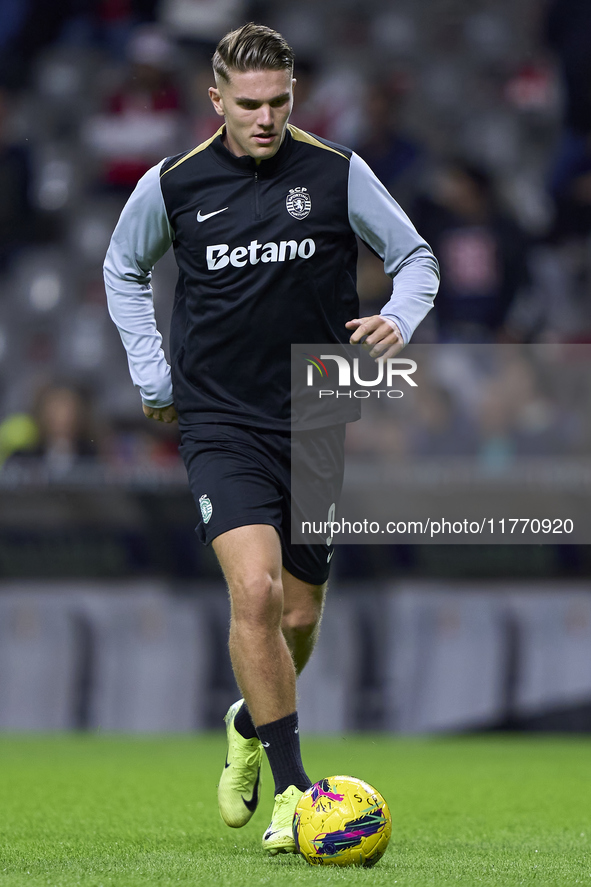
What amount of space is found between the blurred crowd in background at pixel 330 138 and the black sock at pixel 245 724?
3843 millimetres

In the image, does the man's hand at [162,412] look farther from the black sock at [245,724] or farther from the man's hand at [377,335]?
the black sock at [245,724]

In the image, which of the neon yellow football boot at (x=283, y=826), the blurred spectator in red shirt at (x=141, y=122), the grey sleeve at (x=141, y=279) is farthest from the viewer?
the blurred spectator in red shirt at (x=141, y=122)

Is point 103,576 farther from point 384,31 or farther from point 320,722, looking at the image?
point 384,31

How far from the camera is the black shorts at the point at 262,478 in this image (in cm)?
371

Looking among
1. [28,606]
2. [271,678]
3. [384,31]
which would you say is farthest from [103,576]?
[384,31]

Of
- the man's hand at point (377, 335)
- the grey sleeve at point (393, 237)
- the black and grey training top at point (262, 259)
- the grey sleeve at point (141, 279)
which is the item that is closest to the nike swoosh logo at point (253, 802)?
the black and grey training top at point (262, 259)

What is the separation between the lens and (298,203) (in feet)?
12.8

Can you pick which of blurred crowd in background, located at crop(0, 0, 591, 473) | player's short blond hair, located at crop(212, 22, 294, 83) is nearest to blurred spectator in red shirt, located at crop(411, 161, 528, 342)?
blurred crowd in background, located at crop(0, 0, 591, 473)

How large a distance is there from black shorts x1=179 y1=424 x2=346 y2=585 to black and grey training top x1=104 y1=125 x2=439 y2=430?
0.06 m

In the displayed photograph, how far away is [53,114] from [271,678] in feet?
33.0

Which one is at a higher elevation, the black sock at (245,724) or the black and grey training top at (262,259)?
the black and grey training top at (262,259)

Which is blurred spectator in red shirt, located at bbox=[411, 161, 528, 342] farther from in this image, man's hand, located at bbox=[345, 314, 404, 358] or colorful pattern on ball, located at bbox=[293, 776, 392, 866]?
colorful pattern on ball, located at bbox=[293, 776, 392, 866]

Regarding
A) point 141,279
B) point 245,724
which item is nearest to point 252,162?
point 141,279

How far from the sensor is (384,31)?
42.5 ft
